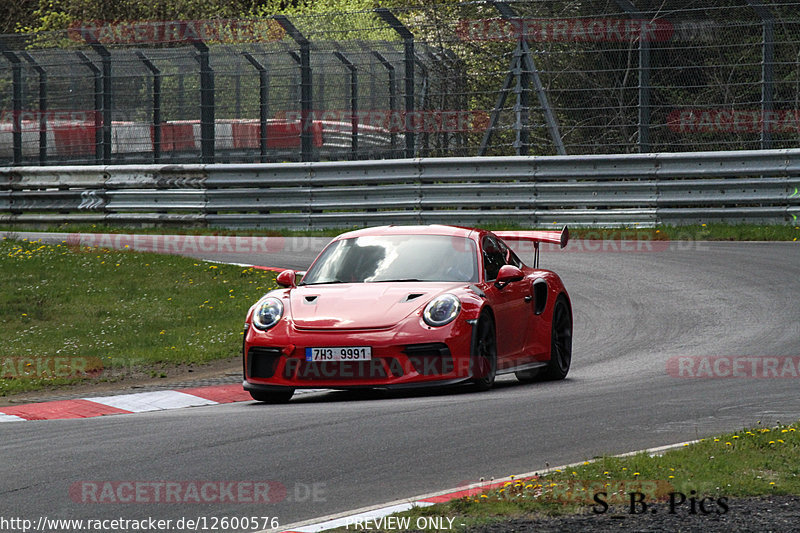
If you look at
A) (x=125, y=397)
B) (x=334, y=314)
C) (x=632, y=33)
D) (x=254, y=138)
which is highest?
(x=632, y=33)

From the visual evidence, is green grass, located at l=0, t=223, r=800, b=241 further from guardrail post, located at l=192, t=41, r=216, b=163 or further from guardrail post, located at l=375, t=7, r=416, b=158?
guardrail post, located at l=192, t=41, r=216, b=163

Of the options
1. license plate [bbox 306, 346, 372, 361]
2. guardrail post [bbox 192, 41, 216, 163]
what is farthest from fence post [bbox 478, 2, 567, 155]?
license plate [bbox 306, 346, 372, 361]

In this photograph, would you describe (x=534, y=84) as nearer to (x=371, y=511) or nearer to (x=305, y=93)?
(x=305, y=93)

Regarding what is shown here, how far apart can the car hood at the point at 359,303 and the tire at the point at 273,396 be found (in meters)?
0.56

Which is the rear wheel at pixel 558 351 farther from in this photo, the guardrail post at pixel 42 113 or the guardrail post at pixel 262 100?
the guardrail post at pixel 42 113

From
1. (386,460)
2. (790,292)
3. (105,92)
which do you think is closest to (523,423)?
(386,460)

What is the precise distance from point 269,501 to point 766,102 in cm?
1427

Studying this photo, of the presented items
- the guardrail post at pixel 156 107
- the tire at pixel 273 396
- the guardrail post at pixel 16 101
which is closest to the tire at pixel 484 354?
the tire at pixel 273 396

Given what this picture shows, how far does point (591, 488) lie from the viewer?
5.79m

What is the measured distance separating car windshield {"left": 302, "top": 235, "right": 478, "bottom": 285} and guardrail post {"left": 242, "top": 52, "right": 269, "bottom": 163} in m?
12.2

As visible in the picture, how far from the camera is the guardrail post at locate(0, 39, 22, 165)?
24.5 meters

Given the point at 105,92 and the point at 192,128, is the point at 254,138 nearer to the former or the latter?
the point at 192,128

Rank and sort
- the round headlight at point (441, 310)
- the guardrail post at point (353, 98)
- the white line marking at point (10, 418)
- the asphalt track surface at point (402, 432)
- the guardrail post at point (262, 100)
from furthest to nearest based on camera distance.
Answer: the guardrail post at point (262, 100) < the guardrail post at point (353, 98) < the white line marking at point (10, 418) < the round headlight at point (441, 310) < the asphalt track surface at point (402, 432)

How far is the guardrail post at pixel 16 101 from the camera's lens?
80.2 feet
